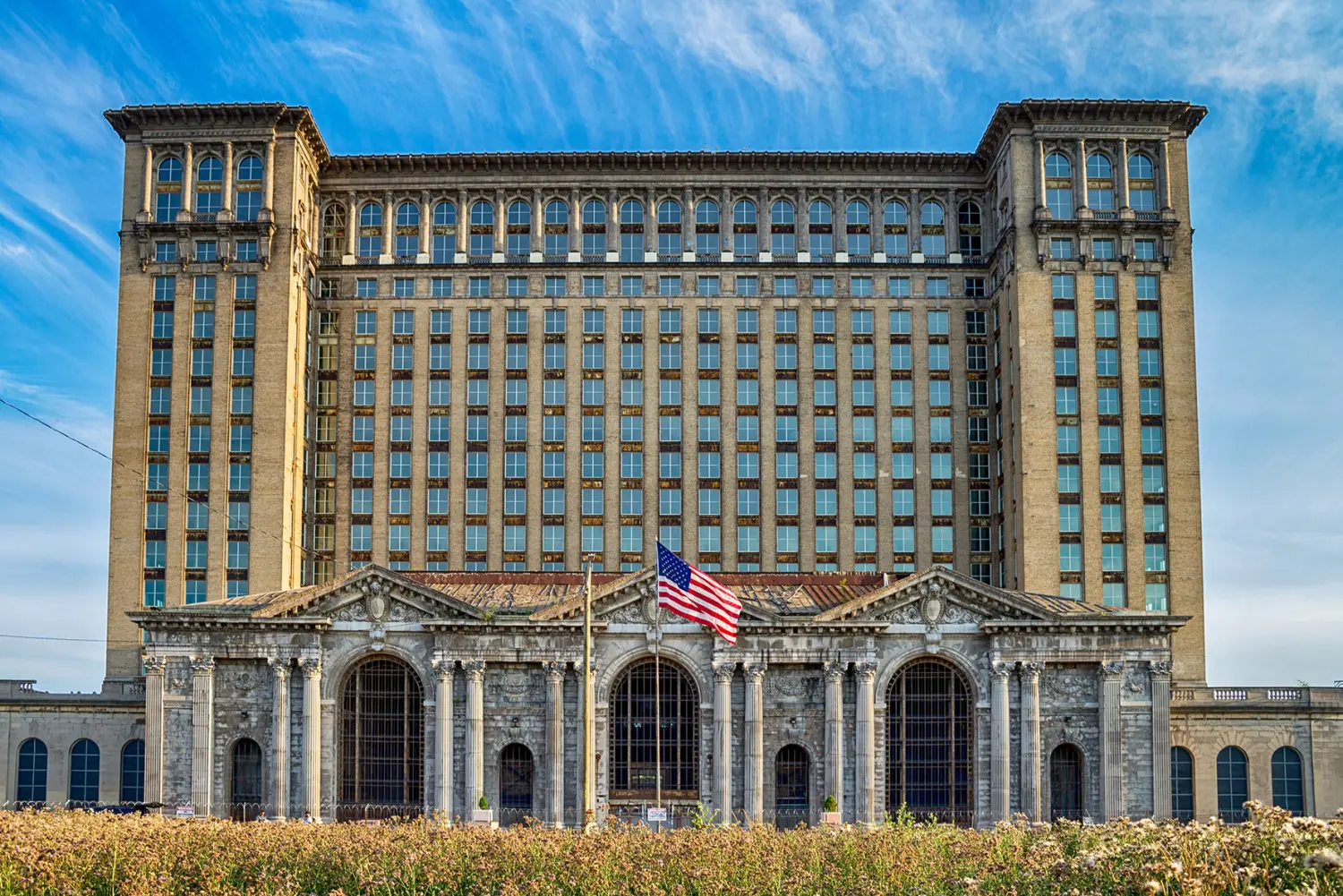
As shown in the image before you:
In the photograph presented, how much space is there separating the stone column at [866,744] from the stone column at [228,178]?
57001mm

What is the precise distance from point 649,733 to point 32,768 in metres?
45.0

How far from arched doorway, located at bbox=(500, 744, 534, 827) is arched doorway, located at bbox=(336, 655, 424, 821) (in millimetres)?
3931

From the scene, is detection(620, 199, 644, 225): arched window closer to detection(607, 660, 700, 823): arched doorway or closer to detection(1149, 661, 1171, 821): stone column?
detection(607, 660, 700, 823): arched doorway

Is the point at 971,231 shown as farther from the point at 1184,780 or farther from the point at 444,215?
the point at 1184,780

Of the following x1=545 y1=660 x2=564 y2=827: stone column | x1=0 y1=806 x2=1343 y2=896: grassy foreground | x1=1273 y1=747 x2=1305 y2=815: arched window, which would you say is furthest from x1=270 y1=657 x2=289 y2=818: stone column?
x1=1273 y1=747 x2=1305 y2=815: arched window

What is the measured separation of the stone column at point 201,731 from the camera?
242 feet

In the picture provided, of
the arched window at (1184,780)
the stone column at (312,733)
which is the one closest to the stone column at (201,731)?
the stone column at (312,733)

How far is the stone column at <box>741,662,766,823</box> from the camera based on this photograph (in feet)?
236

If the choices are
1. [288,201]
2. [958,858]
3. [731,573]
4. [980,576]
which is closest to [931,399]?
[980,576]

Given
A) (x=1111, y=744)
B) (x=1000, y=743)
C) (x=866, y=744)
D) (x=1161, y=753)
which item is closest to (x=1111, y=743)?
(x=1111, y=744)

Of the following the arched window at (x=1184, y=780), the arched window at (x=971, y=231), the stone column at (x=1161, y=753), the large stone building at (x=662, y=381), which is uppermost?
the arched window at (x=971, y=231)

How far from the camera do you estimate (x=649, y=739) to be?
242 feet

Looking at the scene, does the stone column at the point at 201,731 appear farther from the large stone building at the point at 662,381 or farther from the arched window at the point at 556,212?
the arched window at the point at 556,212

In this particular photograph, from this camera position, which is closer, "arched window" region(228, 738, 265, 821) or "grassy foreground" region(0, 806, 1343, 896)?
"grassy foreground" region(0, 806, 1343, 896)
